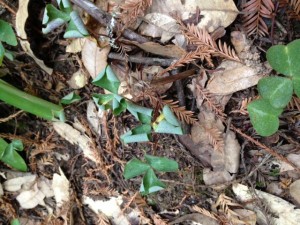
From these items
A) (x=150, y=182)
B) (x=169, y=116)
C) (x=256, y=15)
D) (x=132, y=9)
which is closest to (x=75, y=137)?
(x=150, y=182)

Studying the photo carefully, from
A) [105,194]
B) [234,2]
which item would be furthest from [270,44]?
[105,194]

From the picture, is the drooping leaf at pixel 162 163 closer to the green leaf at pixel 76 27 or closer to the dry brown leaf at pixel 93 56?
the dry brown leaf at pixel 93 56

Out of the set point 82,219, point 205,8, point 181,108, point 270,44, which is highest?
point 205,8

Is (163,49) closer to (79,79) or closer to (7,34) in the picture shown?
(79,79)

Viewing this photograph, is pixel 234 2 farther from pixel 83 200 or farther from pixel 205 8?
pixel 83 200

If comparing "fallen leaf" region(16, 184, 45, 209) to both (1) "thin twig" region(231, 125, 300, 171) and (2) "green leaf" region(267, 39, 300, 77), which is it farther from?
(2) "green leaf" region(267, 39, 300, 77)

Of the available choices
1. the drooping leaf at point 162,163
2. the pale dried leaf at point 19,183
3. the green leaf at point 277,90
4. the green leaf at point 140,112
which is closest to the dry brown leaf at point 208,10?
the green leaf at point 277,90
